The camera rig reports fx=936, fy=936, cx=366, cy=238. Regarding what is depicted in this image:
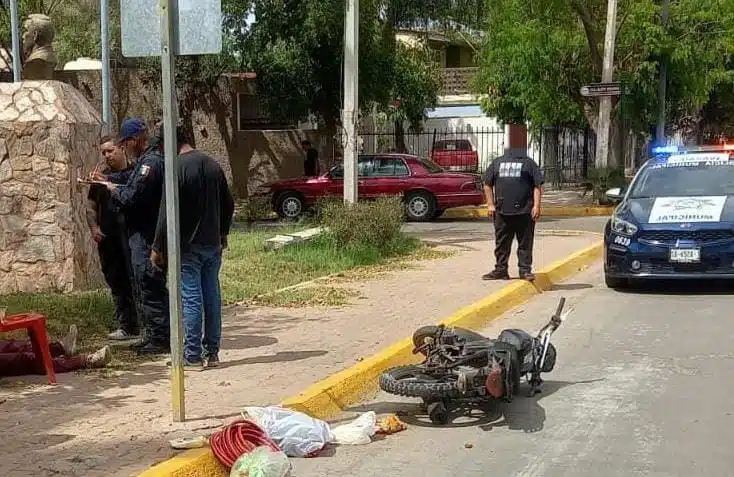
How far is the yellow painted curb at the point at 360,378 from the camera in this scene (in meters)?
4.79

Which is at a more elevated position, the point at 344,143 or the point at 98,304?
the point at 344,143

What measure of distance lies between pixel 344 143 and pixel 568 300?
20.4ft

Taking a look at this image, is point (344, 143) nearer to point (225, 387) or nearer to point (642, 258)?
point (642, 258)

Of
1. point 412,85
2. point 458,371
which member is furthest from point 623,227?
point 412,85

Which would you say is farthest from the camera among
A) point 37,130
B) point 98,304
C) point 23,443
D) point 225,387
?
point 37,130

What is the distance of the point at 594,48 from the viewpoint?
24.3 m

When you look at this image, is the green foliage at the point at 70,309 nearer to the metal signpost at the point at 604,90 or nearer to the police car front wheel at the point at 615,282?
the police car front wheel at the point at 615,282

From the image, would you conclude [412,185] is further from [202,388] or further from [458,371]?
[458,371]

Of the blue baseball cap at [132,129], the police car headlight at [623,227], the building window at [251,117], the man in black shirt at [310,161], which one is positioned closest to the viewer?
the blue baseball cap at [132,129]

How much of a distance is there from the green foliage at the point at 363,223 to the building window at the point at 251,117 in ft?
48.5

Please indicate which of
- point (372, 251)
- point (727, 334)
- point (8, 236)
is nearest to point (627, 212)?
point (727, 334)

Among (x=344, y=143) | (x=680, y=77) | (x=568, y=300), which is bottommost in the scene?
(x=568, y=300)

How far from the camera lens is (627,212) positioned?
431 inches

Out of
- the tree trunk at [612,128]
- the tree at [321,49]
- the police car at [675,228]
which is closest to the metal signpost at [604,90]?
the tree trunk at [612,128]
